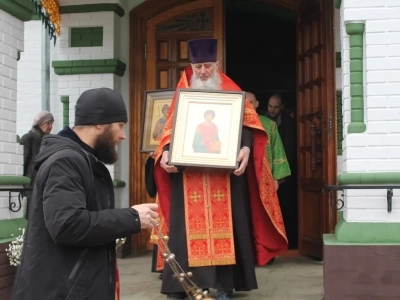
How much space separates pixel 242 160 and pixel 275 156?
1.97 m

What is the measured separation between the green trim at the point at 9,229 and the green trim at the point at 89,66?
9.02 ft

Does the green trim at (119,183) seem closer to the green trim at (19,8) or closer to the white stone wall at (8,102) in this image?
the white stone wall at (8,102)

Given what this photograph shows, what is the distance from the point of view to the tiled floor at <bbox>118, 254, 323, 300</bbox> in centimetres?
593

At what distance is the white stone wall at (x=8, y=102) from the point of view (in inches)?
223

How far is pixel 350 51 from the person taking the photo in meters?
5.12

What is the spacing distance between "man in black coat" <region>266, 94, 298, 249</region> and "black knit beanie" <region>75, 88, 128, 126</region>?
219 inches

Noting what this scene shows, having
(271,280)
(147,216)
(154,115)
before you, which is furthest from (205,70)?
(147,216)

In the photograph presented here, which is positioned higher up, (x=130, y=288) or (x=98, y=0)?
(x=98, y=0)

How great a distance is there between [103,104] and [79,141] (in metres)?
0.18

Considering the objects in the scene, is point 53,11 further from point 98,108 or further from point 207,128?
point 98,108

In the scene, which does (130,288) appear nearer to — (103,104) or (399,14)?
(399,14)

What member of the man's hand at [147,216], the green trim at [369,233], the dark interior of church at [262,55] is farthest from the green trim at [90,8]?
the man's hand at [147,216]

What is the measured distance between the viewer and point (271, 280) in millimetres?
6719

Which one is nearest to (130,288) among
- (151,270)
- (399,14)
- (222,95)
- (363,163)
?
(151,270)
